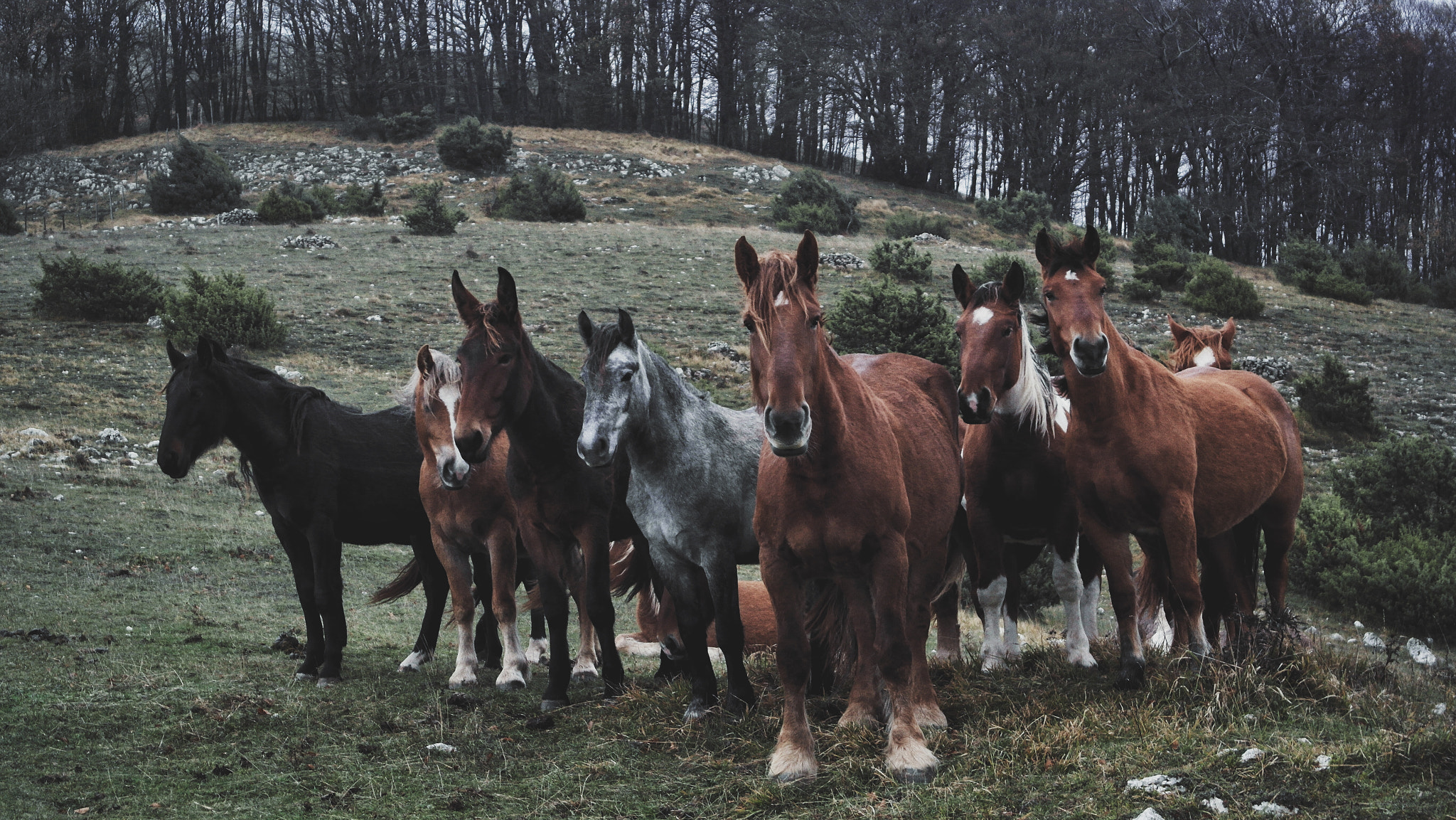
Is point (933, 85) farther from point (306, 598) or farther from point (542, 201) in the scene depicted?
point (306, 598)

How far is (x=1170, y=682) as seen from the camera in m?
4.81

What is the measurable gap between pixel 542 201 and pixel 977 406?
3472 cm

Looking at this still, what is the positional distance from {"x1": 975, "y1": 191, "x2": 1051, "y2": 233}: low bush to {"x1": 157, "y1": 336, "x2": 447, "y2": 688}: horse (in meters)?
42.7

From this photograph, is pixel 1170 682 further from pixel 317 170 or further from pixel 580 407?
pixel 317 170

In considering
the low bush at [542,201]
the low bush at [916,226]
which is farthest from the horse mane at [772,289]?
the low bush at [916,226]

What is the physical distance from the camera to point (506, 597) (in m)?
6.41

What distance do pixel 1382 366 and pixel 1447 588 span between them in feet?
46.5

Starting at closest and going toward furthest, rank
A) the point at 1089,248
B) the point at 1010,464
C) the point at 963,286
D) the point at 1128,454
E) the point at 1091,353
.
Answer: the point at 1091,353 < the point at 1128,454 < the point at 1089,248 < the point at 1010,464 < the point at 963,286

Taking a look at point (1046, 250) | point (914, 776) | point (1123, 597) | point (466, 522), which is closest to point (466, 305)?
point (466, 522)

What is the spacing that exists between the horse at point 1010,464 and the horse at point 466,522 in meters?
2.78

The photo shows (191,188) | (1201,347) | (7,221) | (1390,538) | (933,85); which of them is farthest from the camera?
(933,85)

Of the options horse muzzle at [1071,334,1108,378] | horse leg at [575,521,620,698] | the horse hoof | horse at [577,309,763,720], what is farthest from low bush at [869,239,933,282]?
the horse hoof

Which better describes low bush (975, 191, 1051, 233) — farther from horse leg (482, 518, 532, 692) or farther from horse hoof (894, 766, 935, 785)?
horse hoof (894, 766, 935, 785)

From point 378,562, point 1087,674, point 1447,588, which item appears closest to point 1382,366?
point 1447,588
